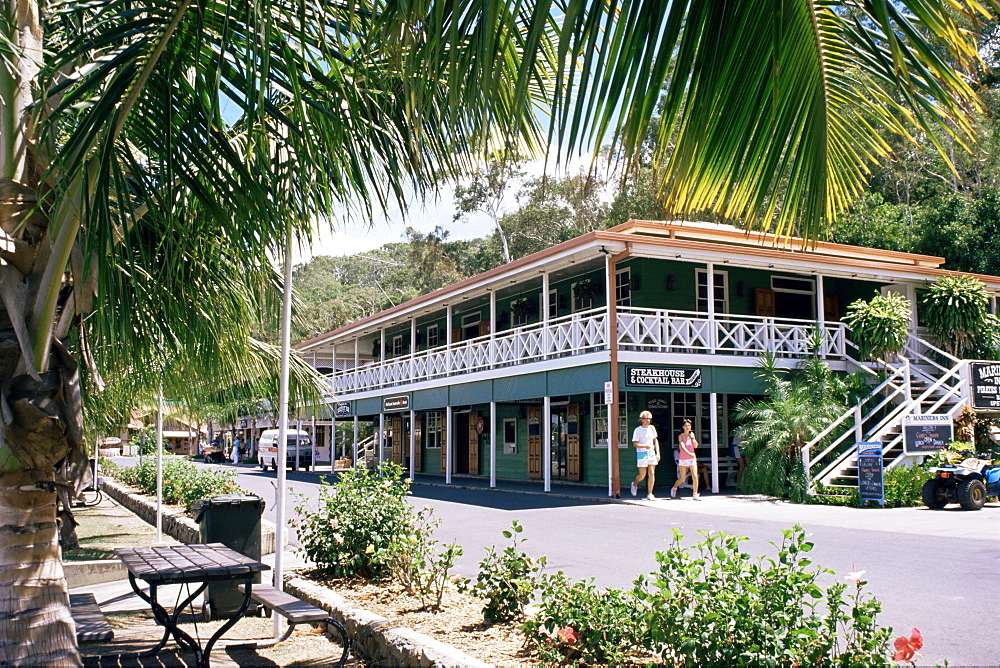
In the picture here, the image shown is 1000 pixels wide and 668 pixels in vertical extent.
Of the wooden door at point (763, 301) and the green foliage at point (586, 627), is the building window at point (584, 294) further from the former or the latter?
the green foliage at point (586, 627)

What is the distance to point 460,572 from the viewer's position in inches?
383

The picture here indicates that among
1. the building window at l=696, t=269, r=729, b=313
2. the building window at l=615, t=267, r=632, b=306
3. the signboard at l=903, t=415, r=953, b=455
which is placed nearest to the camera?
the signboard at l=903, t=415, r=953, b=455

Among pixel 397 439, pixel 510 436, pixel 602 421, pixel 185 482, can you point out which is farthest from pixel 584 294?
pixel 397 439

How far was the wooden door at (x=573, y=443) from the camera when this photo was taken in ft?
81.5

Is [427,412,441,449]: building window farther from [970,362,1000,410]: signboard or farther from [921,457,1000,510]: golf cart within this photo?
[921,457,1000,510]: golf cart

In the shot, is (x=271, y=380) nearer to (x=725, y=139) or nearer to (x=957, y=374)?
(x=725, y=139)

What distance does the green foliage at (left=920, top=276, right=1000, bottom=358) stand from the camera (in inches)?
883

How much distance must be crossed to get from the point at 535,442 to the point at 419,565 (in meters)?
20.1

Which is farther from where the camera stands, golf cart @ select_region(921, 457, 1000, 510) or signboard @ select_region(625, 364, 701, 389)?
signboard @ select_region(625, 364, 701, 389)

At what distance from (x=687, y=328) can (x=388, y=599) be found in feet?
47.3

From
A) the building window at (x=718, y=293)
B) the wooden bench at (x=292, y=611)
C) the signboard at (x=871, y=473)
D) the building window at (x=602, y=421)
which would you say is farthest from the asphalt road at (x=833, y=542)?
the building window at (x=718, y=293)

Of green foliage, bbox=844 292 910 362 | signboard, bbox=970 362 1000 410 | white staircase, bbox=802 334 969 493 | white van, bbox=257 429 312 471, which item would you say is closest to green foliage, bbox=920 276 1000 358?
white staircase, bbox=802 334 969 493

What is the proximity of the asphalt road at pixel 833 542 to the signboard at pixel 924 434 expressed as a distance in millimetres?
1979

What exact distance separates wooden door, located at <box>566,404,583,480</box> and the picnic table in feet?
60.5
